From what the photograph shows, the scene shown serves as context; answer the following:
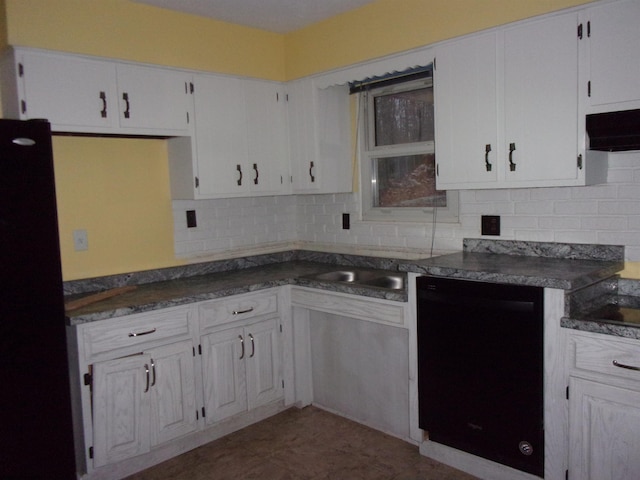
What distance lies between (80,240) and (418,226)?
2.04m

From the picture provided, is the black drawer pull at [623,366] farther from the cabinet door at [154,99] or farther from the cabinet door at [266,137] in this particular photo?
the cabinet door at [154,99]

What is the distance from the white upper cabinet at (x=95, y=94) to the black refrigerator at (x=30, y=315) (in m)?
0.62

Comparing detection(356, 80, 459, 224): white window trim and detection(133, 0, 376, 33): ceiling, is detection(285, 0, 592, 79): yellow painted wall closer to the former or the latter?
detection(133, 0, 376, 33): ceiling

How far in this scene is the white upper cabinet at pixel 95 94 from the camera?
2.57 meters

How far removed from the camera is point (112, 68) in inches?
112

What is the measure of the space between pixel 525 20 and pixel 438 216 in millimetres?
1236

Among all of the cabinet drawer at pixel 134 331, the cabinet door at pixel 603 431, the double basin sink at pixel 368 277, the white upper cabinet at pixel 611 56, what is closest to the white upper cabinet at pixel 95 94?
the cabinet drawer at pixel 134 331

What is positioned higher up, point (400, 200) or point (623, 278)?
point (400, 200)

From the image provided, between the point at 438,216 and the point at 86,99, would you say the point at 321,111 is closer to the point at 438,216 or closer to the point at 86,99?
the point at 438,216

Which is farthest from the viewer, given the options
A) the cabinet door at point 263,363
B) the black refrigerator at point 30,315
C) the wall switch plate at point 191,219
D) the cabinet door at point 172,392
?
the wall switch plate at point 191,219

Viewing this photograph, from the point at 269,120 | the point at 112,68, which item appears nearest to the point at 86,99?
the point at 112,68

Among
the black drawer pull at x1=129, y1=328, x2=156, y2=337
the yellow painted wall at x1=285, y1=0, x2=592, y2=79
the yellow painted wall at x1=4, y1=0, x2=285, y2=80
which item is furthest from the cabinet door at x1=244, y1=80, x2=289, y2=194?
the black drawer pull at x1=129, y1=328, x2=156, y2=337

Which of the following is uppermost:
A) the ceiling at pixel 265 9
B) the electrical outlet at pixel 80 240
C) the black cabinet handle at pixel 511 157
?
the ceiling at pixel 265 9

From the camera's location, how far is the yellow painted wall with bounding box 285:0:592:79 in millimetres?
2586
